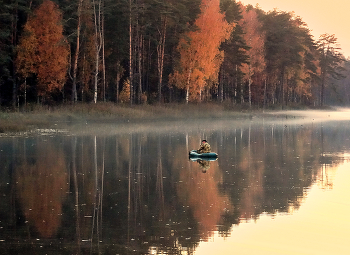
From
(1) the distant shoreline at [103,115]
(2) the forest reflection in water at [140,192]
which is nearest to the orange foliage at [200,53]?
(1) the distant shoreline at [103,115]

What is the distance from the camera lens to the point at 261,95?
94812mm

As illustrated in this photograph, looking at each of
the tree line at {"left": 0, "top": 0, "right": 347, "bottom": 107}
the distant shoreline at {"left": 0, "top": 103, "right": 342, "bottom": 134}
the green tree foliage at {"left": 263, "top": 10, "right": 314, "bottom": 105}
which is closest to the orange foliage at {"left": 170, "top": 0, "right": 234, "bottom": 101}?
the tree line at {"left": 0, "top": 0, "right": 347, "bottom": 107}

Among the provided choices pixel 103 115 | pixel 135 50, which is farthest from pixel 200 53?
pixel 103 115

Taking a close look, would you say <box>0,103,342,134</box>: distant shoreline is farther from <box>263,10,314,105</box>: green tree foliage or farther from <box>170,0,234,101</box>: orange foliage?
<box>263,10,314,105</box>: green tree foliage

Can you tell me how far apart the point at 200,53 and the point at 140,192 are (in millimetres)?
49292

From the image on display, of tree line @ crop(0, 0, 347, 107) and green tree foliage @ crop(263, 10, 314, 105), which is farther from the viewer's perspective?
green tree foliage @ crop(263, 10, 314, 105)

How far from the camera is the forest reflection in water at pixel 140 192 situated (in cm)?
1038

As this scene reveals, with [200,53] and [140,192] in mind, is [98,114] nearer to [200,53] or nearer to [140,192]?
[200,53]

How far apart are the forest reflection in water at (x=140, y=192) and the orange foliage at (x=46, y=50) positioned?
74.2 feet

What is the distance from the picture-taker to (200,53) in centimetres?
6338

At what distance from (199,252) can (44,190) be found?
283 inches

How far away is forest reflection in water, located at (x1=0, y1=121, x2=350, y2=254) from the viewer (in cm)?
1038

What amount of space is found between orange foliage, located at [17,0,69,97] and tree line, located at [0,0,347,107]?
0.09 metres

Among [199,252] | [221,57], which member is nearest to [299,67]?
[221,57]
